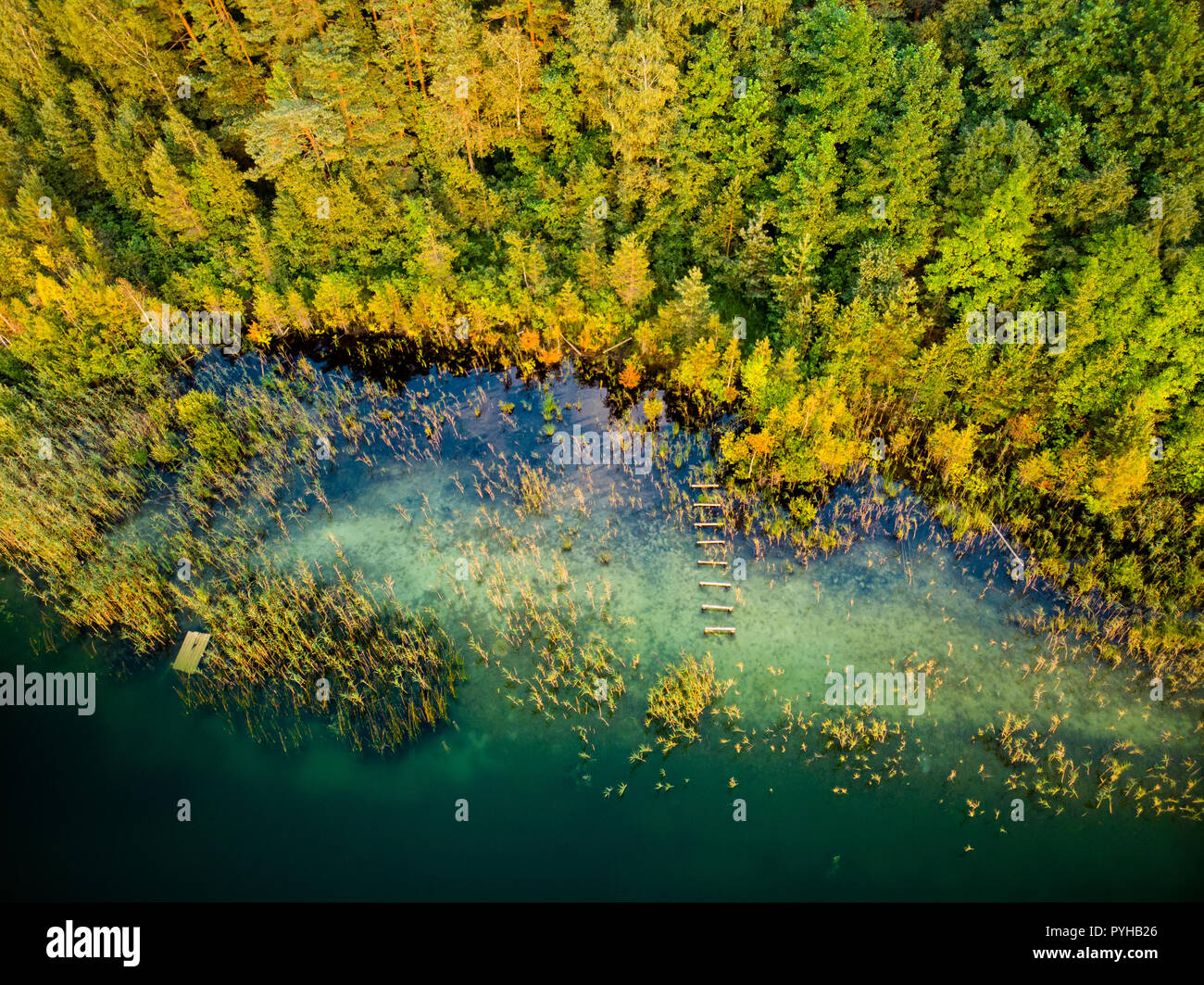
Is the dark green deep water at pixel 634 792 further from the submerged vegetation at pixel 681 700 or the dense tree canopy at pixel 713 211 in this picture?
the dense tree canopy at pixel 713 211

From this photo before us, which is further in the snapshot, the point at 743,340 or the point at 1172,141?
the point at 743,340

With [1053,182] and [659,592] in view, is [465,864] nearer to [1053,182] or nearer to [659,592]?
[659,592]

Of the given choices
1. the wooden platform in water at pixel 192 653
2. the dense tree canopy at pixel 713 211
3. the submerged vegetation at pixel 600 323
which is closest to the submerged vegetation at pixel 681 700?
the submerged vegetation at pixel 600 323

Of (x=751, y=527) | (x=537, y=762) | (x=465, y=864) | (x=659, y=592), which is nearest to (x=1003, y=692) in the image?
(x=751, y=527)

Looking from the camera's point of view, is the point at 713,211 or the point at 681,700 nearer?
the point at 681,700

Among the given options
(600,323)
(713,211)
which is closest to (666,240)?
(713,211)

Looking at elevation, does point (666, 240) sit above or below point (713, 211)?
below

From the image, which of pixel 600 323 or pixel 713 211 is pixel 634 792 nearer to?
pixel 600 323
